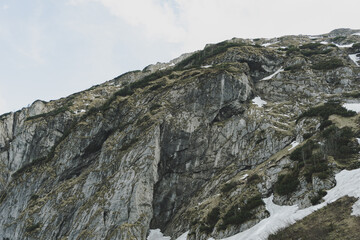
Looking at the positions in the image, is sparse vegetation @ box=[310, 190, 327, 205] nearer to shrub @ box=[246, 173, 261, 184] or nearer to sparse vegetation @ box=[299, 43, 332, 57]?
shrub @ box=[246, 173, 261, 184]

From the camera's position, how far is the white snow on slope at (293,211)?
24.2 m

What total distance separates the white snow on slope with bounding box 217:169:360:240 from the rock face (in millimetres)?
1157

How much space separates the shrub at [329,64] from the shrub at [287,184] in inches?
1786

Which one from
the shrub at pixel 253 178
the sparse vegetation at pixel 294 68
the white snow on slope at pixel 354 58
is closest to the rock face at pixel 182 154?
the shrub at pixel 253 178

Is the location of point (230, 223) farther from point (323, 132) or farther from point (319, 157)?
point (323, 132)

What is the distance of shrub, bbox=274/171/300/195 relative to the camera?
99.7 feet

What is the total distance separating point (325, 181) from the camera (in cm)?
2759

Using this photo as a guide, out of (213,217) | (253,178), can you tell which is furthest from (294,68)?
(213,217)

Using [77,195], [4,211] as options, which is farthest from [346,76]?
[4,211]

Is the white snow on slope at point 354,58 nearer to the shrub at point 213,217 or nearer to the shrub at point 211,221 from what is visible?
the shrub at point 213,217

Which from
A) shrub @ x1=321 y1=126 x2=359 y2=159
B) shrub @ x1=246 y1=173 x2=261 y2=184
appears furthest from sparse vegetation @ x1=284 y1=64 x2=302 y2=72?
shrub @ x1=246 y1=173 x2=261 y2=184

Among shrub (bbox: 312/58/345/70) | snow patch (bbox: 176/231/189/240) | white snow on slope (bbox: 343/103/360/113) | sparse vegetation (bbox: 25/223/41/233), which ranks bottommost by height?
snow patch (bbox: 176/231/189/240)

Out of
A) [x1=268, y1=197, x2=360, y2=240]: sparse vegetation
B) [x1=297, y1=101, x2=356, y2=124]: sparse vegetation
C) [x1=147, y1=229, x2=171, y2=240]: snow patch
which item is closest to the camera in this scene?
[x1=268, y1=197, x2=360, y2=240]: sparse vegetation

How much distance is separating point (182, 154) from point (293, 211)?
27801 mm
